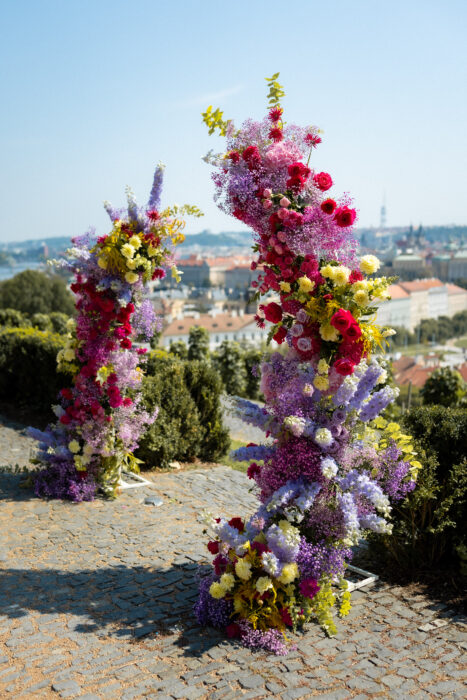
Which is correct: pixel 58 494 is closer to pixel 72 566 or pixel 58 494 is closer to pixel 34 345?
pixel 72 566

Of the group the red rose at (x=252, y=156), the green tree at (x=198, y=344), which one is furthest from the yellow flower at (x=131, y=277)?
the green tree at (x=198, y=344)

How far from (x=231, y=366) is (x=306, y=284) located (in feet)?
49.2

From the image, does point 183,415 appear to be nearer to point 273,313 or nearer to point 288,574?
point 273,313

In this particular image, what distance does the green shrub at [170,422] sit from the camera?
27.6 ft

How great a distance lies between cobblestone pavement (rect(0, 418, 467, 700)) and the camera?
3.72 m

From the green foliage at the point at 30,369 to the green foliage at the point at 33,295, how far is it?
26.7m

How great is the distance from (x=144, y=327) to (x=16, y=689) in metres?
4.18

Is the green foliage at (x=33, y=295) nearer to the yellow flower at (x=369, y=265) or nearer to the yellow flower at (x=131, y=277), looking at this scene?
the yellow flower at (x=131, y=277)

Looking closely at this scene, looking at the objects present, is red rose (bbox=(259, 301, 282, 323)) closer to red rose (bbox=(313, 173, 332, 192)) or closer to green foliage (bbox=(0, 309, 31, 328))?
red rose (bbox=(313, 173, 332, 192))

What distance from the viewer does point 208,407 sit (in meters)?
9.19

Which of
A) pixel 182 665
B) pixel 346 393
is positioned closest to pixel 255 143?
pixel 346 393

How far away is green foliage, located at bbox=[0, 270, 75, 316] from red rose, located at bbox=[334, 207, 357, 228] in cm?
3531

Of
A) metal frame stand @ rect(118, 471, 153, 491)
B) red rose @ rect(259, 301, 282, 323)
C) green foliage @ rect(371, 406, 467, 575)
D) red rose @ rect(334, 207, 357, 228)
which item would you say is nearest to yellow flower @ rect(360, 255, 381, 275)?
red rose @ rect(334, 207, 357, 228)

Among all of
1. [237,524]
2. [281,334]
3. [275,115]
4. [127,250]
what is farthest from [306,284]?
[127,250]
